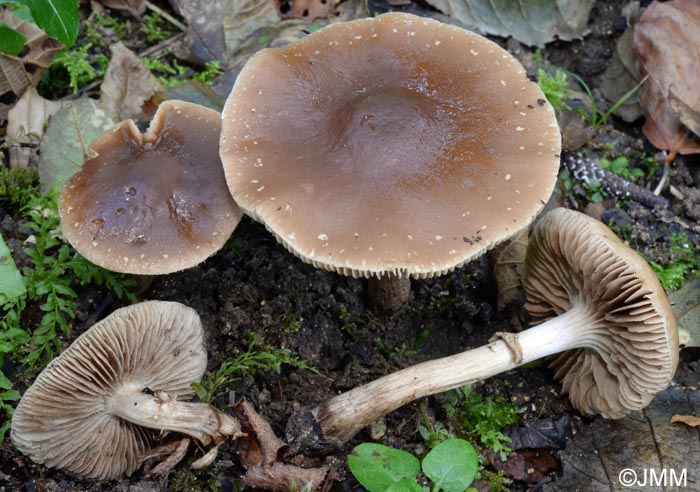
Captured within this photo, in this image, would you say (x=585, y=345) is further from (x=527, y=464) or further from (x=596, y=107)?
(x=596, y=107)

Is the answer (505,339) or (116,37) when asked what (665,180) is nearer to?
(505,339)

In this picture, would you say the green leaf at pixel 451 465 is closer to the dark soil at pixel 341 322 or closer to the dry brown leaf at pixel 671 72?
the dark soil at pixel 341 322

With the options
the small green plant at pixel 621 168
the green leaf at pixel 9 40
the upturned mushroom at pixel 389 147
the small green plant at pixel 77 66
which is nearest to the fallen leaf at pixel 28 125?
the small green plant at pixel 77 66

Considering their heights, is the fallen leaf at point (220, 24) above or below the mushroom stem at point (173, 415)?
above

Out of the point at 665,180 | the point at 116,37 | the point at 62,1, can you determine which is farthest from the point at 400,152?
the point at 116,37

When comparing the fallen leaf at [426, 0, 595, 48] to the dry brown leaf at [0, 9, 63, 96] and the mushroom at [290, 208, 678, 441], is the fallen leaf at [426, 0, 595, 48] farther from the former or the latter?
the dry brown leaf at [0, 9, 63, 96]
